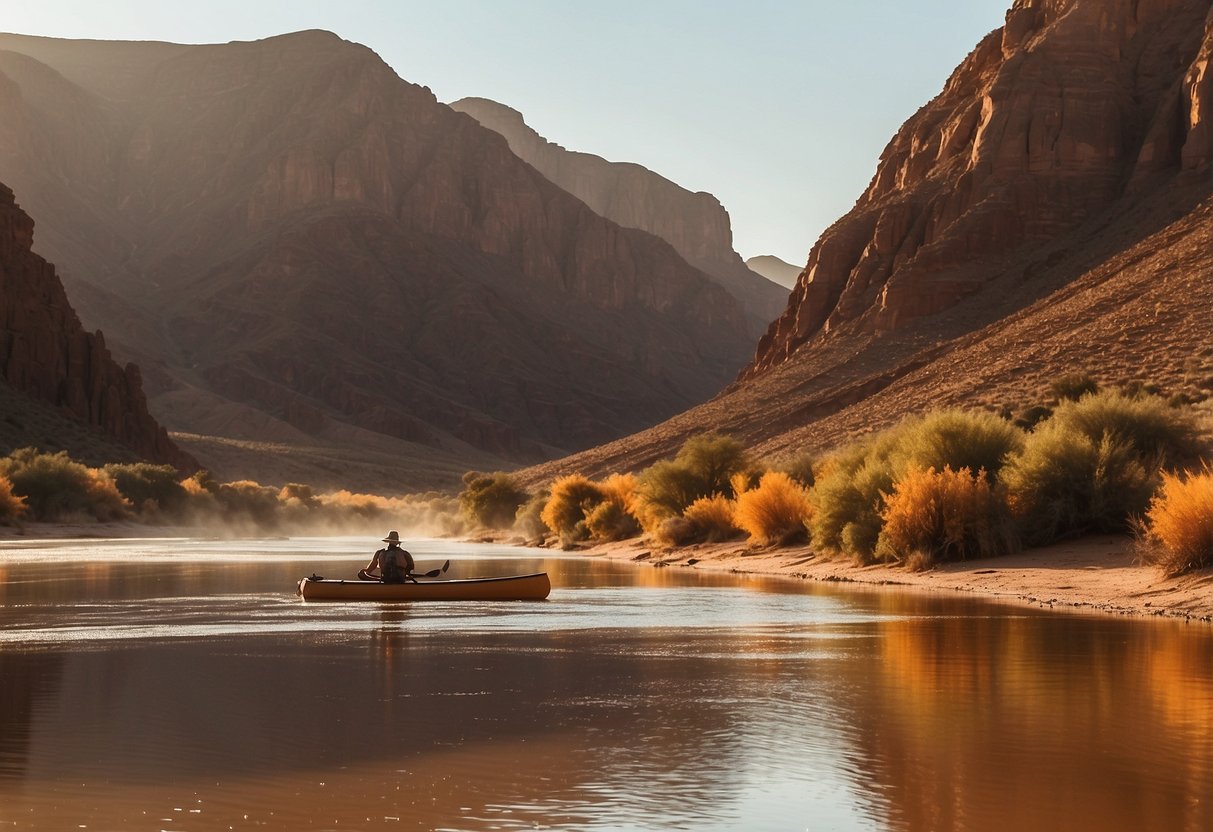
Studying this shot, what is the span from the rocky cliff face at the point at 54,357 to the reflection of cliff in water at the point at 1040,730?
82.9 m

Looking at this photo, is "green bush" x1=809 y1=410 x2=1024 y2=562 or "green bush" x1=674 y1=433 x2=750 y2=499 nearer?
"green bush" x1=809 y1=410 x2=1024 y2=562

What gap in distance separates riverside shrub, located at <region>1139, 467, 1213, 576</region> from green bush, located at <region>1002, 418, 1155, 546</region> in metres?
5.57

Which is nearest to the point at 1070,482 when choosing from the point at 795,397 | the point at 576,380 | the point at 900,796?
the point at 900,796

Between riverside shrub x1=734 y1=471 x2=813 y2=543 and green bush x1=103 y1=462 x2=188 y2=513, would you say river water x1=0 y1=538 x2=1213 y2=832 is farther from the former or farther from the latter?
green bush x1=103 y1=462 x2=188 y2=513

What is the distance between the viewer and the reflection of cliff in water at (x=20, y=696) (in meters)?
12.1

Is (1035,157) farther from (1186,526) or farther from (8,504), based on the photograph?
(1186,526)

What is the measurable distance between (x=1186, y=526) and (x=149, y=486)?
226 ft

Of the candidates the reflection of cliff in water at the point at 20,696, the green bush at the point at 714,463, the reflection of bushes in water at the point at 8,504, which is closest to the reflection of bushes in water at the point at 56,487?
the reflection of bushes in water at the point at 8,504

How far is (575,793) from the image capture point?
10734mm

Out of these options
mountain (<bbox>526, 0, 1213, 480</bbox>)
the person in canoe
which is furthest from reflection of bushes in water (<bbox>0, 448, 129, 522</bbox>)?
the person in canoe

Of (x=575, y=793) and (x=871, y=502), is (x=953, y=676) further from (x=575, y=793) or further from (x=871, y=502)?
(x=871, y=502)

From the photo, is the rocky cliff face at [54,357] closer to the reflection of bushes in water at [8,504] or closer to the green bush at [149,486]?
the green bush at [149,486]

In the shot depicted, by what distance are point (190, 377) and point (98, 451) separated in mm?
66832

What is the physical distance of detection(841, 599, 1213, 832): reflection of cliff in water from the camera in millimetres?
10172
